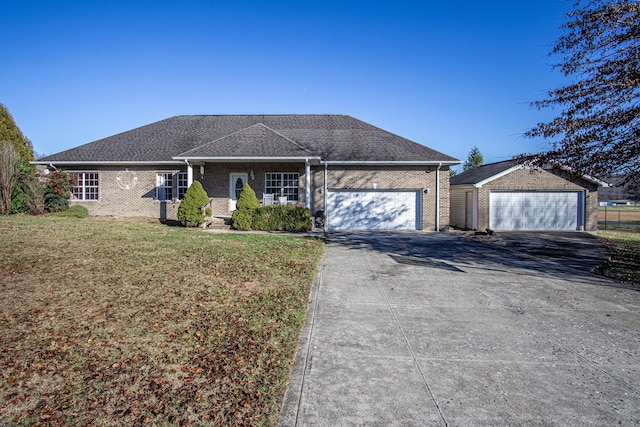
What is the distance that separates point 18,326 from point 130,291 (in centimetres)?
167

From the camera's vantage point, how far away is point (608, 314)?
567 centimetres

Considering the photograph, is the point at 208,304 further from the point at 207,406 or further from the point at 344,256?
the point at 344,256

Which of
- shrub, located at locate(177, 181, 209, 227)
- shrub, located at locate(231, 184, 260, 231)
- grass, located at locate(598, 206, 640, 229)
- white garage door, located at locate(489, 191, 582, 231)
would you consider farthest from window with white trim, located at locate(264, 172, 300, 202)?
grass, located at locate(598, 206, 640, 229)

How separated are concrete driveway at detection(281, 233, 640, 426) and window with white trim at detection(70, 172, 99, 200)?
1660 cm

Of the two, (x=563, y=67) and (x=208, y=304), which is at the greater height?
(x=563, y=67)

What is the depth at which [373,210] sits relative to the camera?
18.5 meters

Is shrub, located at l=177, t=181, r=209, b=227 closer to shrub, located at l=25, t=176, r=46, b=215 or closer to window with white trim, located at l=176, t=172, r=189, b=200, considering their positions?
window with white trim, located at l=176, t=172, r=189, b=200

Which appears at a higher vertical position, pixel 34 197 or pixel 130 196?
pixel 130 196

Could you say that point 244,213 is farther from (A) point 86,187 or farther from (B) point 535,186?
(B) point 535,186

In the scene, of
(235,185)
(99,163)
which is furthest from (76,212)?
(235,185)

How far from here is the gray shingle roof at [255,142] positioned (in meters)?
17.3

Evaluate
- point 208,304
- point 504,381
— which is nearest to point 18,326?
point 208,304

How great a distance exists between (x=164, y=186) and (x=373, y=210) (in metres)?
10.5

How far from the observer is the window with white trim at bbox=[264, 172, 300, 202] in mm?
18641
